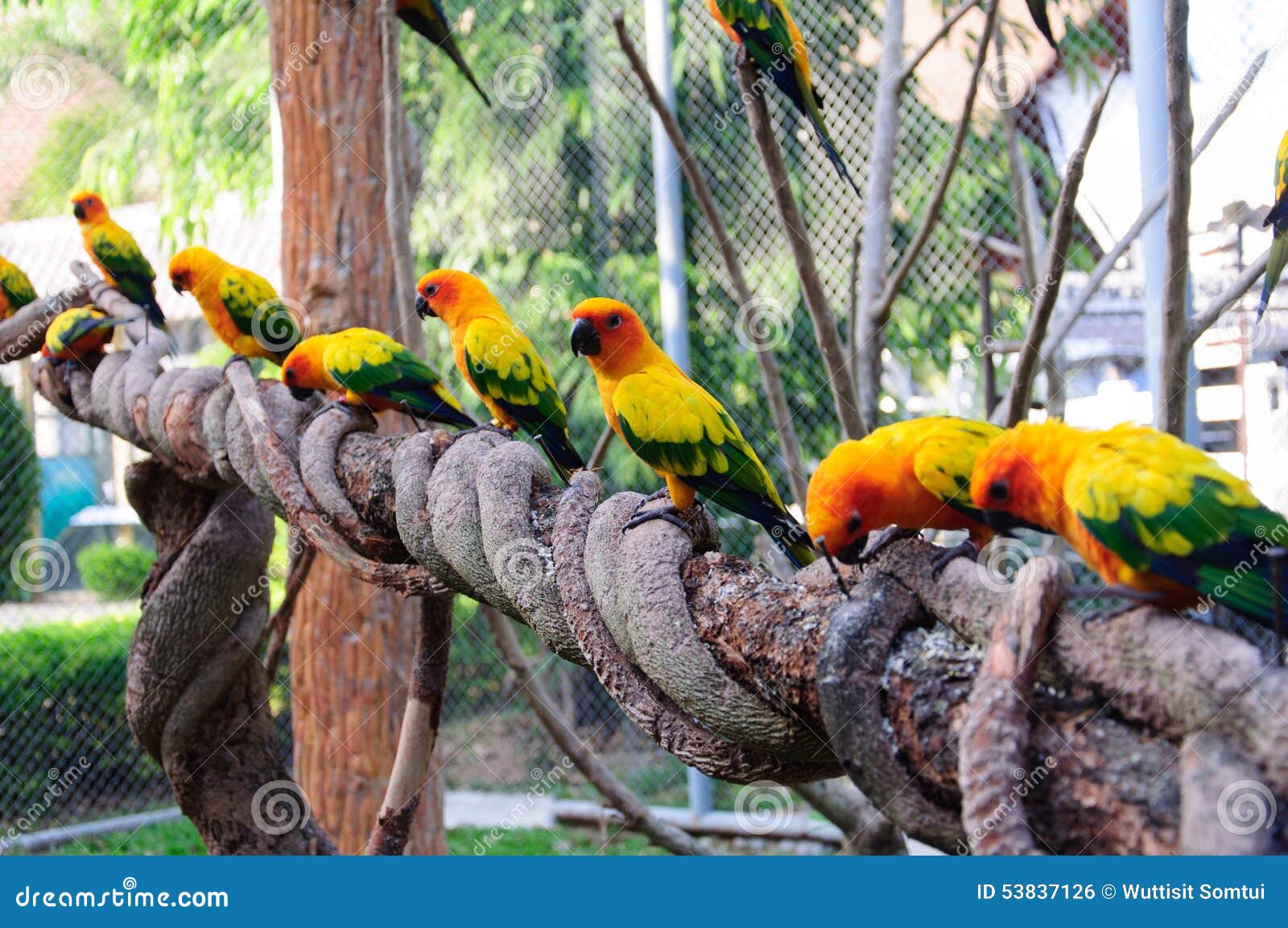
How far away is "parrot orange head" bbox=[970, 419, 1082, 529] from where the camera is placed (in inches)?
30.1

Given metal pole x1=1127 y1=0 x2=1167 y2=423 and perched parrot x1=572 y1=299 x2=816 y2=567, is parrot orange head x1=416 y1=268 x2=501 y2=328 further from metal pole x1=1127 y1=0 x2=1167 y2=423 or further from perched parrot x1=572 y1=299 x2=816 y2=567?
metal pole x1=1127 y1=0 x2=1167 y2=423


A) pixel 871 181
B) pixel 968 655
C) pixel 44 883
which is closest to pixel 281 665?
pixel 44 883

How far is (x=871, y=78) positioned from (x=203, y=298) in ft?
6.51

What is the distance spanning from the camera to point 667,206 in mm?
3027

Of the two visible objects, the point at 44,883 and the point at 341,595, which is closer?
the point at 44,883

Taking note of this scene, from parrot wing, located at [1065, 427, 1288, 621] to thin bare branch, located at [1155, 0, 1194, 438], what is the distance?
59 cm

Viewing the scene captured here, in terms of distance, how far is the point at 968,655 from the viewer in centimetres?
69

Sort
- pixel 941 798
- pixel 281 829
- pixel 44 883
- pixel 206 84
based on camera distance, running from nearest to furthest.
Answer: pixel 941 798, pixel 44 883, pixel 281 829, pixel 206 84

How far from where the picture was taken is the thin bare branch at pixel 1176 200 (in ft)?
3.64

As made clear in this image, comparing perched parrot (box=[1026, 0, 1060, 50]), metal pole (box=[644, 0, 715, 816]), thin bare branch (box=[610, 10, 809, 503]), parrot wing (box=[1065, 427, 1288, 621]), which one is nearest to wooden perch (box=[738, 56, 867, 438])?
thin bare branch (box=[610, 10, 809, 503])

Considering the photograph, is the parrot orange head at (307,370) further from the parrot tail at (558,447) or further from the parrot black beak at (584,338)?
the parrot black beak at (584,338)

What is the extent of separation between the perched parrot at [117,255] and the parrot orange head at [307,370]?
27.7 inches

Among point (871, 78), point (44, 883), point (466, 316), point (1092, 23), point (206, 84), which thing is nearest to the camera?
point (44, 883)

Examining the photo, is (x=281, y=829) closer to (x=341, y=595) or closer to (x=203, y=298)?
(x=341, y=595)
